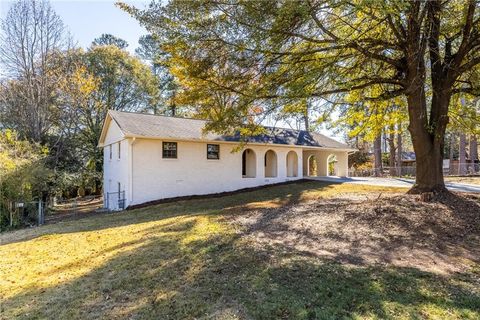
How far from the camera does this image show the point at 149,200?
15664 millimetres

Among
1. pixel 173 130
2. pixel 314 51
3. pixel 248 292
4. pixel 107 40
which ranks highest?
pixel 107 40

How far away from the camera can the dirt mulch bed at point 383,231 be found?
551 centimetres

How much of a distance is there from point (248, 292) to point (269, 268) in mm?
829

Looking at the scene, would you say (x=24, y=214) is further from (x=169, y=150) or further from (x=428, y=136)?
(x=428, y=136)

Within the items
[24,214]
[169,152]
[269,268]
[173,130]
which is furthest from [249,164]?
[269,268]

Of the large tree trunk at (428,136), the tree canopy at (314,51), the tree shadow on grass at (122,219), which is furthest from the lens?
the tree shadow on grass at (122,219)

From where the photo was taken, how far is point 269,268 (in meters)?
5.03

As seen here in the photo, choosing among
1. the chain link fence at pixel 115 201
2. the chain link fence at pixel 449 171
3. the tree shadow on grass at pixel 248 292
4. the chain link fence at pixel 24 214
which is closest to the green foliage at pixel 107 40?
the chain link fence at pixel 115 201


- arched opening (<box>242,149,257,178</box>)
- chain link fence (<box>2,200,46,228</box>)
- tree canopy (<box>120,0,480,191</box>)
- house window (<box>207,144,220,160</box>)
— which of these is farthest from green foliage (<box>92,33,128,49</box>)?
tree canopy (<box>120,0,480,191</box>)

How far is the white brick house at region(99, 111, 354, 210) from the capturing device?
1538 cm

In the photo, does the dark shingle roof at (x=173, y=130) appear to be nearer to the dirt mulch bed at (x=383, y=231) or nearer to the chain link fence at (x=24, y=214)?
the chain link fence at (x=24, y=214)

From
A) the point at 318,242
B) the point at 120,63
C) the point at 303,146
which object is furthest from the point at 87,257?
the point at 120,63

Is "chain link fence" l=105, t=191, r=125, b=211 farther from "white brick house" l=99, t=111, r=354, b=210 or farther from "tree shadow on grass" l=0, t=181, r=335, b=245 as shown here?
"tree shadow on grass" l=0, t=181, r=335, b=245

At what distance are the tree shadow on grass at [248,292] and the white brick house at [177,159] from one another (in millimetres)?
9495
